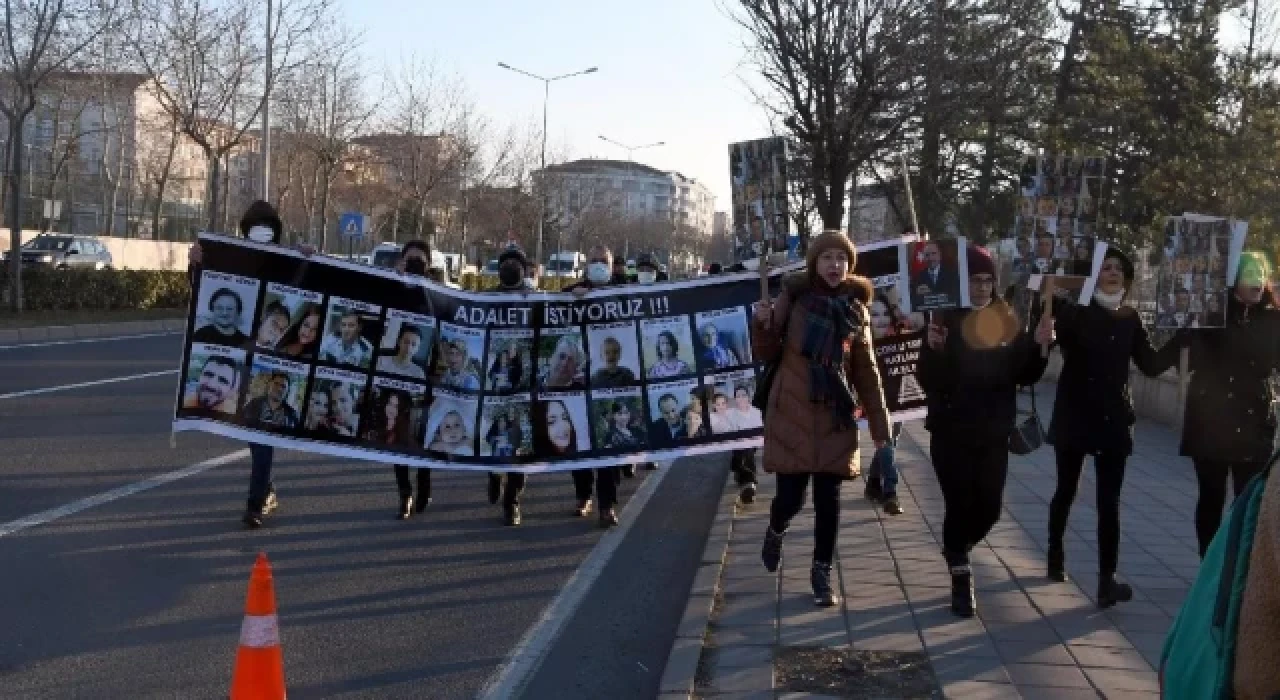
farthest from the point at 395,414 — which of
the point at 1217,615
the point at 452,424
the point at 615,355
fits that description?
the point at 1217,615

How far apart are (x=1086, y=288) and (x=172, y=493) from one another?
6461mm

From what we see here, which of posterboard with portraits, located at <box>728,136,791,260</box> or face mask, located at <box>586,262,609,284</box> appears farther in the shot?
posterboard with portraits, located at <box>728,136,791,260</box>

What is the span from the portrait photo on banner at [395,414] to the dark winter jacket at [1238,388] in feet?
15.7

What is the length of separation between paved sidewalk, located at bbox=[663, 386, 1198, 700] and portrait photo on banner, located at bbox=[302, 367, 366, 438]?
2510 mm

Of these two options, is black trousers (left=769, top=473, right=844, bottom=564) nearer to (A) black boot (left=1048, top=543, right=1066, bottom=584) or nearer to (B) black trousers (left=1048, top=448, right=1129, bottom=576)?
(B) black trousers (left=1048, top=448, right=1129, bottom=576)

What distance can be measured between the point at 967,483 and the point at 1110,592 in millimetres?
1049

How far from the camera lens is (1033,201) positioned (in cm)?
718

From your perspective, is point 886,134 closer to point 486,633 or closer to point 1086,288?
point 1086,288

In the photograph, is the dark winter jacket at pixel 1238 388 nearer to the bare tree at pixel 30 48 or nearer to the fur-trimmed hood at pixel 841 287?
the fur-trimmed hood at pixel 841 287

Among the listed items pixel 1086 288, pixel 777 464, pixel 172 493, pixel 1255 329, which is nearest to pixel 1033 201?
pixel 1086 288

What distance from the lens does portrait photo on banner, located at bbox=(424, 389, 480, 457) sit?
875 cm

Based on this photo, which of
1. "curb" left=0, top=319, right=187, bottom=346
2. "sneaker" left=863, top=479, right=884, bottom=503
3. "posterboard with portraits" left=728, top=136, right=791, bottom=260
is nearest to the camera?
"posterboard with portraits" left=728, top=136, right=791, bottom=260

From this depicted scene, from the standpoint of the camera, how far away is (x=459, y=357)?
29.0ft

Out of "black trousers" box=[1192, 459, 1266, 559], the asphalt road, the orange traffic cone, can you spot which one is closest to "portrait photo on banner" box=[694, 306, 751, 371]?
the asphalt road
